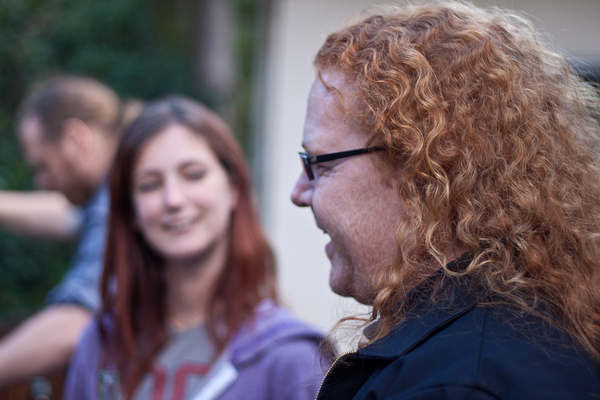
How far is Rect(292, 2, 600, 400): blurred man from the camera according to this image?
1086mm

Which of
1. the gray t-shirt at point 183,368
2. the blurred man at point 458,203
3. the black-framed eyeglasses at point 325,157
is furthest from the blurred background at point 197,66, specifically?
the blurred man at point 458,203

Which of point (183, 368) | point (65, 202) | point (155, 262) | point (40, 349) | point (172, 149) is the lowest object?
point (40, 349)

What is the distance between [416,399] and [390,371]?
0.12m

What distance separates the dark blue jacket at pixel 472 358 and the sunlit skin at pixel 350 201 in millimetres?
166

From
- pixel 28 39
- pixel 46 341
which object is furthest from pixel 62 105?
pixel 28 39

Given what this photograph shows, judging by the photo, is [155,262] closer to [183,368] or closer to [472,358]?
[183,368]

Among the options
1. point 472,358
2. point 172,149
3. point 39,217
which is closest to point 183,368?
point 172,149

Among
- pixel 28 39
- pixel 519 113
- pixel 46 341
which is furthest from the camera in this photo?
pixel 28 39

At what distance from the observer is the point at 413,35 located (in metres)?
1.31

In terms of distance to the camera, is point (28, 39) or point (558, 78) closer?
point (558, 78)

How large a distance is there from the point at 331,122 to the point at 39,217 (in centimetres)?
326

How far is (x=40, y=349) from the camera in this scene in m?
2.59

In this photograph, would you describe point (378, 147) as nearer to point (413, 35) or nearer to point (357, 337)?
point (413, 35)

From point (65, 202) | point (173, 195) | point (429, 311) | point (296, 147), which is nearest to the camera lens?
point (429, 311)
